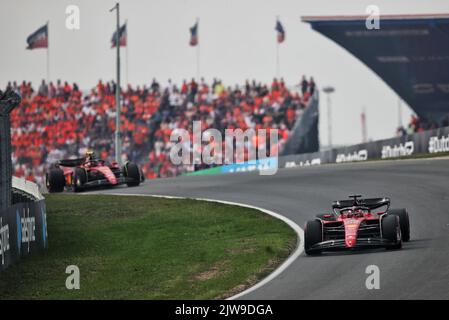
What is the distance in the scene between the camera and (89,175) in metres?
30.7

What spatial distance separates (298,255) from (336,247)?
98 centimetres

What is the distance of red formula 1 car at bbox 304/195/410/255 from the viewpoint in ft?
54.3

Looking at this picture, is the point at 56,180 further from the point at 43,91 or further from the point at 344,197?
the point at 43,91

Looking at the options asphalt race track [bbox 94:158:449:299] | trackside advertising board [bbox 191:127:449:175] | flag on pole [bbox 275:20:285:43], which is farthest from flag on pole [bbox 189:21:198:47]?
asphalt race track [bbox 94:158:449:299]

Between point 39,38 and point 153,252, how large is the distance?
122 ft

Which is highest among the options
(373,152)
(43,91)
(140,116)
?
(43,91)

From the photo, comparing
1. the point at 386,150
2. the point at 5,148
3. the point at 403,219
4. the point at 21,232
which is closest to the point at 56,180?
the point at 5,148

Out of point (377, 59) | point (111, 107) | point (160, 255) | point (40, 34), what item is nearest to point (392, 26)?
point (377, 59)

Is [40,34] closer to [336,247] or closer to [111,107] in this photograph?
[111,107]

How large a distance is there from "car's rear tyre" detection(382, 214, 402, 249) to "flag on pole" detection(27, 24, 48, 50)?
4044 centimetres

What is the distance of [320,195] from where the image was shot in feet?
82.9

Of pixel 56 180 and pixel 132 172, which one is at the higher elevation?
pixel 132 172

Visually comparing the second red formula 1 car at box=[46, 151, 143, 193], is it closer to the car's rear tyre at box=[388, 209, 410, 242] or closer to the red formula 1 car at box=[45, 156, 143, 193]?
the red formula 1 car at box=[45, 156, 143, 193]
